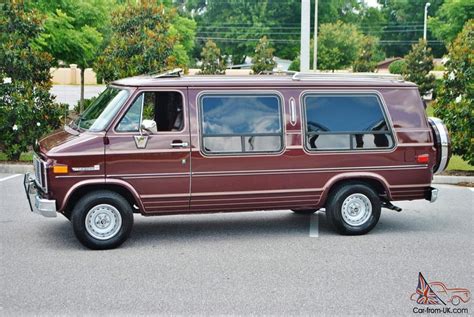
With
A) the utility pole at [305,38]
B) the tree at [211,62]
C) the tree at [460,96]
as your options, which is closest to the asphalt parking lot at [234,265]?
the tree at [460,96]

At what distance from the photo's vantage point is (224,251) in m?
9.02

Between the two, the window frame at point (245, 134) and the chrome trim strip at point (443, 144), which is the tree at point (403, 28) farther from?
the window frame at point (245, 134)

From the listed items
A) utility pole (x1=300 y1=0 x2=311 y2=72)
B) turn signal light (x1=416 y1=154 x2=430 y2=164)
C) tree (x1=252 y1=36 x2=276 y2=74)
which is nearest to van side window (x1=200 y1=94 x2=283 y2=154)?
turn signal light (x1=416 y1=154 x2=430 y2=164)

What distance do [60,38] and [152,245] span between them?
1863 centimetres

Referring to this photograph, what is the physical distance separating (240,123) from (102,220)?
209cm

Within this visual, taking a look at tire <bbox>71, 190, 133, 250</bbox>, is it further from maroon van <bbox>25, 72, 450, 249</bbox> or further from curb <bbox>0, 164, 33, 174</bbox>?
curb <bbox>0, 164, 33, 174</bbox>

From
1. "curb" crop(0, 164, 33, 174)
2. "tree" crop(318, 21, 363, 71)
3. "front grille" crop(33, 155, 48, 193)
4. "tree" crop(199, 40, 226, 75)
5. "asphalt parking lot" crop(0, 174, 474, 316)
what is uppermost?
"tree" crop(318, 21, 363, 71)

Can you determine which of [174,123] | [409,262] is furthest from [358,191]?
[174,123]

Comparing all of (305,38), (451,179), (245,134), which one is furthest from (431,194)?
(305,38)

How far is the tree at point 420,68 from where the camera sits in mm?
45750

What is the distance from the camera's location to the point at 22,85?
16.0 metres

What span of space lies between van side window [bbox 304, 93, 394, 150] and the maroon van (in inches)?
0.5

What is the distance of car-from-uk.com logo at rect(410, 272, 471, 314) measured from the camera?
6883 millimetres

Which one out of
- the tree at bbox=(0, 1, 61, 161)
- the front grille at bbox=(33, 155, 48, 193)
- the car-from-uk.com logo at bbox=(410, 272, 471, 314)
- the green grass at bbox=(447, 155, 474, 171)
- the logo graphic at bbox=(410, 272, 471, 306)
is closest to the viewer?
the car-from-uk.com logo at bbox=(410, 272, 471, 314)
